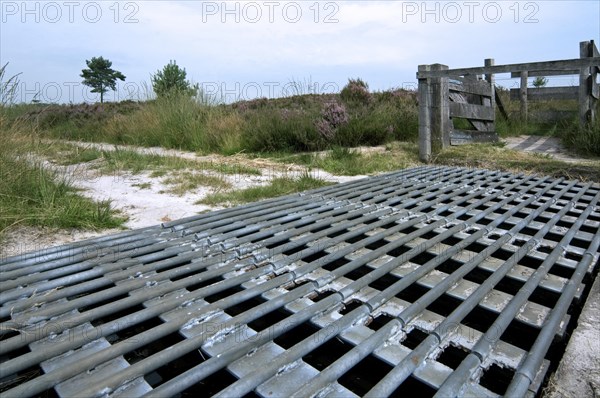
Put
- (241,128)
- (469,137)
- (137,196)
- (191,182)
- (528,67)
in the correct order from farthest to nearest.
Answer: (241,128) < (469,137) < (528,67) < (191,182) < (137,196)

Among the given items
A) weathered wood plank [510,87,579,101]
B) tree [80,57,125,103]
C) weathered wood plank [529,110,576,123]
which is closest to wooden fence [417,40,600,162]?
weathered wood plank [529,110,576,123]

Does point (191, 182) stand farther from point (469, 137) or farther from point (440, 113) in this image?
point (469, 137)

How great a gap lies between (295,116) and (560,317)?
6.03 m

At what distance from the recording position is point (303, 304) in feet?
4.58

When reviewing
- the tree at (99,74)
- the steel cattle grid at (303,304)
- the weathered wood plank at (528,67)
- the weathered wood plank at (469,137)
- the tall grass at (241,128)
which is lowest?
the steel cattle grid at (303,304)

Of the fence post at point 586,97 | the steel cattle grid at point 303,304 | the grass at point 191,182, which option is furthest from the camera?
the fence post at point 586,97

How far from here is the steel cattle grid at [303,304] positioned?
3.37 ft

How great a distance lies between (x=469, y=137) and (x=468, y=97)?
3.30 feet

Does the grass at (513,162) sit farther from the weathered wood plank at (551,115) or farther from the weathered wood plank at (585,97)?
the weathered wood plank at (551,115)

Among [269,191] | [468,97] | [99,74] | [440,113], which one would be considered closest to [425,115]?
[440,113]

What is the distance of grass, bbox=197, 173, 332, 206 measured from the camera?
3.32 m

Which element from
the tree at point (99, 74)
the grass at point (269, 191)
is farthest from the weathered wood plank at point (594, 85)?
the tree at point (99, 74)

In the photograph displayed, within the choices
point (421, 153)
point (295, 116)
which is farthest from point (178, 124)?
point (421, 153)

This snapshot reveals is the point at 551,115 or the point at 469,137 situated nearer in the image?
the point at 469,137
